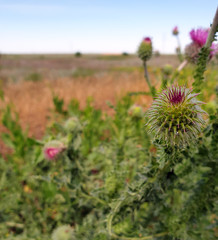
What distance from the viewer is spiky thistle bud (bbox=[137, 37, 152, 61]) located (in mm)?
1836

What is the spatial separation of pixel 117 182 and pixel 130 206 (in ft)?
0.63

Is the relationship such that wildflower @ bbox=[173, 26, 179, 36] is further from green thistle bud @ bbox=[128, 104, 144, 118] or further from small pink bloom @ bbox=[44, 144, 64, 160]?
small pink bloom @ bbox=[44, 144, 64, 160]

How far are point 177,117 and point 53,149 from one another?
1092mm

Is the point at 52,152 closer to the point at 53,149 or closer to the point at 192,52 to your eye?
the point at 53,149

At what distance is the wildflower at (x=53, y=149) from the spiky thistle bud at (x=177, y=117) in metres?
1.00

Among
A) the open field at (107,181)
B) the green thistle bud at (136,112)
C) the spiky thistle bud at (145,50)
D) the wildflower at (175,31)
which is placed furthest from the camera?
the wildflower at (175,31)

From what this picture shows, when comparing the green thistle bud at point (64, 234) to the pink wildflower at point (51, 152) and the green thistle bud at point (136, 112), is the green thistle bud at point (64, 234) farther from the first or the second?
the green thistle bud at point (136, 112)

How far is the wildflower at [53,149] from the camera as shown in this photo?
1.70 m

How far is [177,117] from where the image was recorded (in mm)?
868

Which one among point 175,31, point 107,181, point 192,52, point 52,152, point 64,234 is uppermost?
point 175,31

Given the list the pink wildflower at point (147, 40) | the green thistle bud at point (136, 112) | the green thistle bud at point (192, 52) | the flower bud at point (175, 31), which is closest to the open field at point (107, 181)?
the green thistle bud at point (136, 112)

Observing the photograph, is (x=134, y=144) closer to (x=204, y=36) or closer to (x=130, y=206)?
(x=130, y=206)

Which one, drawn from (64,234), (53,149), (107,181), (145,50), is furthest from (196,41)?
(64,234)

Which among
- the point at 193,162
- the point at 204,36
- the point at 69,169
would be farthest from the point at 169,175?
the point at 204,36
